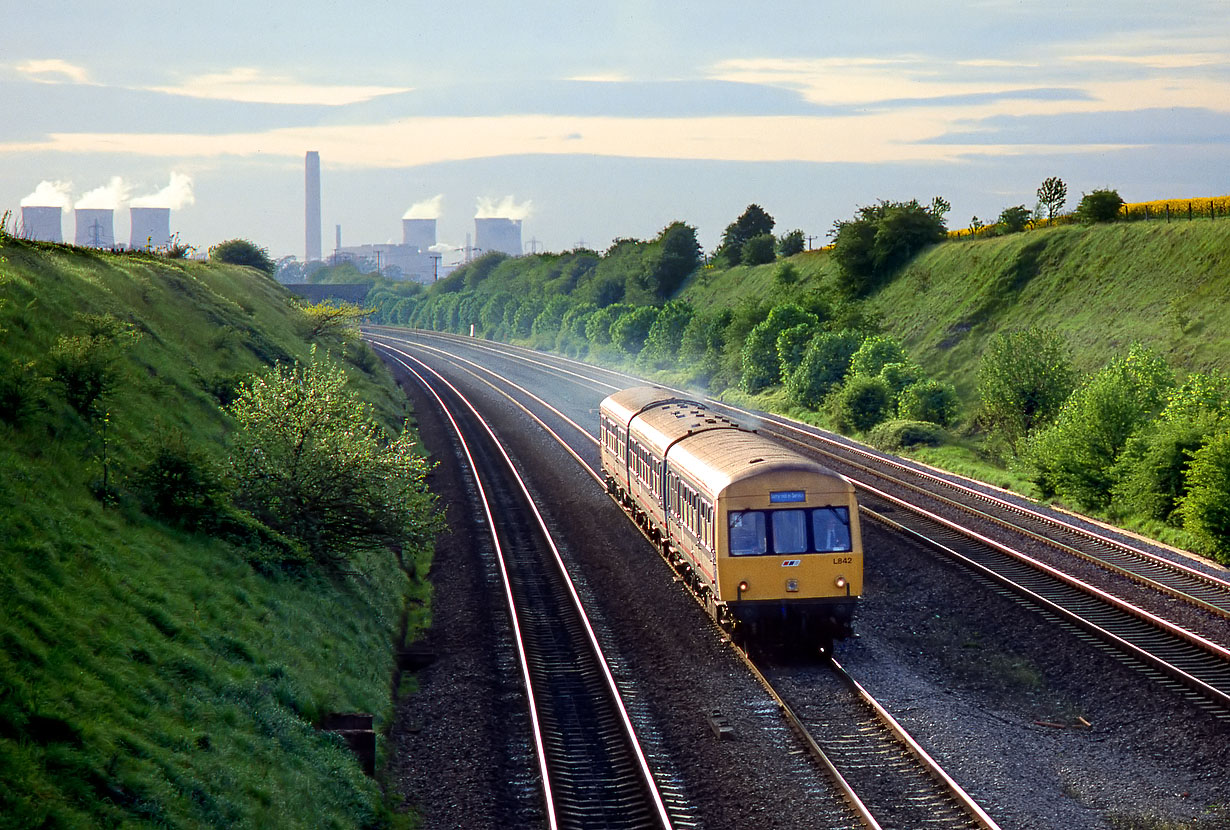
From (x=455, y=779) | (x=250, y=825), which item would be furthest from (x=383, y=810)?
(x=250, y=825)

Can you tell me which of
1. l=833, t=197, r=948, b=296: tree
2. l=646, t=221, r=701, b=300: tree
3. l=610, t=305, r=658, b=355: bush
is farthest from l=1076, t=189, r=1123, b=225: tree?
l=646, t=221, r=701, b=300: tree

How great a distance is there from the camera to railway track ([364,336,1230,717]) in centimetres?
1680

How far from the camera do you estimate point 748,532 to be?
57.4 feet

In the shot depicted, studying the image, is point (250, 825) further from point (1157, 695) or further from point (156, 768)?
point (1157, 695)

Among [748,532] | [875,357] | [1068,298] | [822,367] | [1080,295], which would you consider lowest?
[748,532]

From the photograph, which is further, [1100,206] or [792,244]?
[792,244]

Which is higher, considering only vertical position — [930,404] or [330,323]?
[330,323]

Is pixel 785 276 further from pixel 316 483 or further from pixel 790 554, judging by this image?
pixel 790 554

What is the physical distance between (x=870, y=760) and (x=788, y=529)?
15.6ft

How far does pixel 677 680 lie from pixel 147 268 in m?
28.3

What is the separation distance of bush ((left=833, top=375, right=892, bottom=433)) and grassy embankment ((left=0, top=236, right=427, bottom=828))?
26.9m

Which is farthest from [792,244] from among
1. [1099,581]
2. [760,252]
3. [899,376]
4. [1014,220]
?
[1099,581]

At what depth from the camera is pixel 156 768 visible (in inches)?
397

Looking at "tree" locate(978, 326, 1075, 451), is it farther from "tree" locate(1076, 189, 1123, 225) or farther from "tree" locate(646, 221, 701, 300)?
"tree" locate(646, 221, 701, 300)
